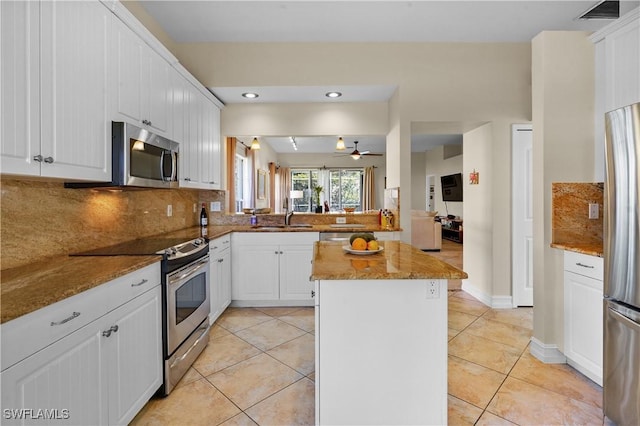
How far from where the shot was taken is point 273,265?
11.6 feet

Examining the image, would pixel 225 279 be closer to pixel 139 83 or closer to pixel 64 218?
pixel 64 218

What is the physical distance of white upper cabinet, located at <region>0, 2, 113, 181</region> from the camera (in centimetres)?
128

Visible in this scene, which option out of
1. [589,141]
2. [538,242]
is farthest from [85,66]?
[589,141]

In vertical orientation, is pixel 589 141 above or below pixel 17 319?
above

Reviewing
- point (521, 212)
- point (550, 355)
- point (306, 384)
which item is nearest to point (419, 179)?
point (521, 212)

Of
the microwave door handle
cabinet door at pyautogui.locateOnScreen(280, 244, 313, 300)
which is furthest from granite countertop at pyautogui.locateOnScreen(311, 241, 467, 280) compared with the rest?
cabinet door at pyautogui.locateOnScreen(280, 244, 313, 300)

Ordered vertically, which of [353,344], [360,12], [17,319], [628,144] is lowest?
[353,344]

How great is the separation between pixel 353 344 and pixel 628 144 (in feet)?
5.78

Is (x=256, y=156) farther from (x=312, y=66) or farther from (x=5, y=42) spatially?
(x=5, y=42)

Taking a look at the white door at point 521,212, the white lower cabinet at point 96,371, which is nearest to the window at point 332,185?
the white door at point 521,212

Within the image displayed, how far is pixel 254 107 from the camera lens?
3939mm

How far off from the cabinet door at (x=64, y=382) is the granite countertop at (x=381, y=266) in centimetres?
100

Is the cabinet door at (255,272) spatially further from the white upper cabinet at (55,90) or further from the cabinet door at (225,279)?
the white upper cabinet at (55,90)

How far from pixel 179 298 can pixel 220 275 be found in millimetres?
1145
